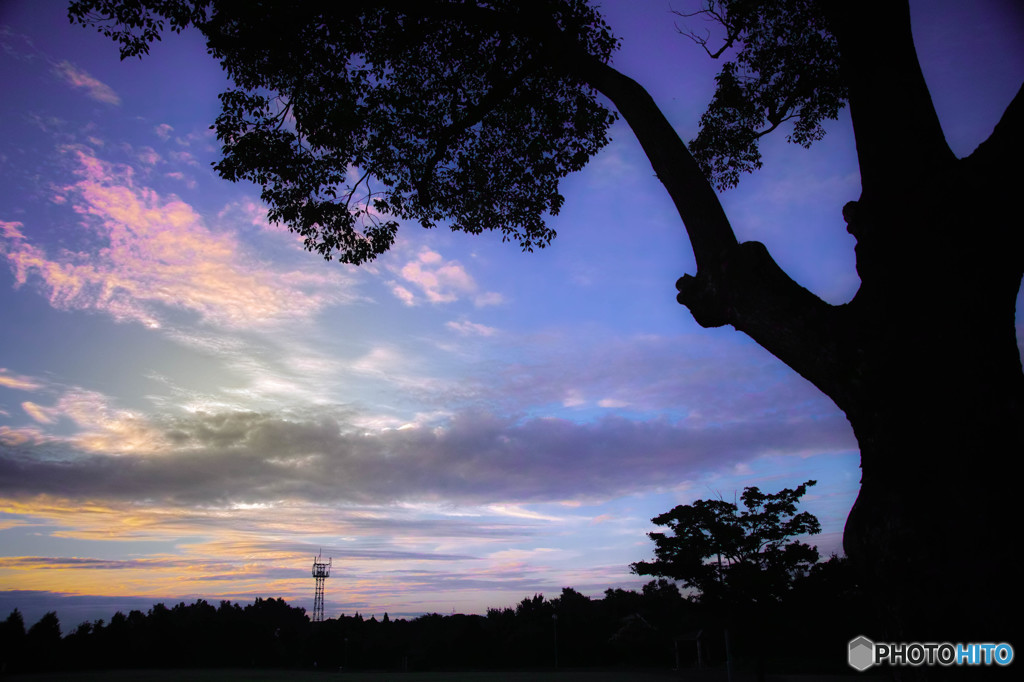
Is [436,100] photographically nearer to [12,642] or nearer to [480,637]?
[480,637]

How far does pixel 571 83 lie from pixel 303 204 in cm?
412

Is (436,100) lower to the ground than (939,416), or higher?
higher

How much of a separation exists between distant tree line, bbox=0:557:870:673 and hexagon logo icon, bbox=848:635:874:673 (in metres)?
26.2

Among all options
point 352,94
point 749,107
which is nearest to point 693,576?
point 749,107

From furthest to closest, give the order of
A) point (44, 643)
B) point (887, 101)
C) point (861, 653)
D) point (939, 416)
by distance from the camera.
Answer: point (44, 643), point (887, 101), point (861, 653), point (939, 416)

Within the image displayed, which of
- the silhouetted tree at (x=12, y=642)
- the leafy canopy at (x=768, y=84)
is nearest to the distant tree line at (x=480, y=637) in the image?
the silhouetted tree at (x=12, y=642)

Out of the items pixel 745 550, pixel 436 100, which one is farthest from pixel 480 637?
pixel 436 100

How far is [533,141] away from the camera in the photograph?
8.84 metres

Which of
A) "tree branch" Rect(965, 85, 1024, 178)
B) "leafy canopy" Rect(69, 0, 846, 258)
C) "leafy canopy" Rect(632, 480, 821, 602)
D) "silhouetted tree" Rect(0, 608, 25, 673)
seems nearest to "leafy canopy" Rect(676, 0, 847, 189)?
"leafy canopy" Rect(69, 0, 846, 258)

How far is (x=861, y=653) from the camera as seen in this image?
366 cm

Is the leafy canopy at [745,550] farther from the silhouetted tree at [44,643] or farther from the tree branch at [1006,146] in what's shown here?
the silhouetted tree at [44,643]

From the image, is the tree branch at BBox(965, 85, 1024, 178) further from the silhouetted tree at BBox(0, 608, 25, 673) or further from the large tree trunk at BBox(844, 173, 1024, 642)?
the silhouetted tree at BBox(0, 608, 25, 673)

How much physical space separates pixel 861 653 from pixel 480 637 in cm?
5800

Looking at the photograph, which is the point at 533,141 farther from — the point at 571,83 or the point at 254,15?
the point at 254,15
